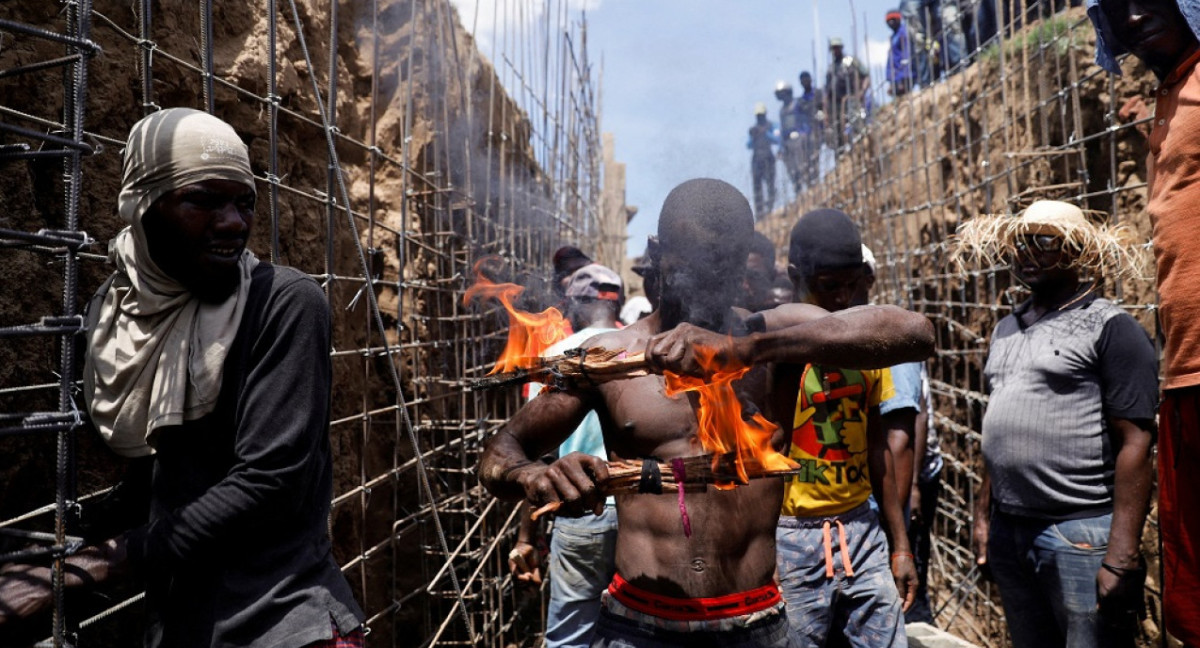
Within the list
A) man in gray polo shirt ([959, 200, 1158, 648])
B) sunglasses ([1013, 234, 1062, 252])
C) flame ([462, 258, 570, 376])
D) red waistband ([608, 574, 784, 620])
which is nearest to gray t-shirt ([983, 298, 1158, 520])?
man in gray polo shirt ([959, 200, 1158, 648])

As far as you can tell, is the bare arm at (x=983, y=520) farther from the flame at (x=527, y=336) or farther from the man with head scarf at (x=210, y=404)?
the man with head scarf at (x=210, y=404)

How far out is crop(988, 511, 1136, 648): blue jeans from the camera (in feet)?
10.2

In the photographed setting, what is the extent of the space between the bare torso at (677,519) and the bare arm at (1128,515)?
1446 mm

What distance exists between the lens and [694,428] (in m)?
2.37

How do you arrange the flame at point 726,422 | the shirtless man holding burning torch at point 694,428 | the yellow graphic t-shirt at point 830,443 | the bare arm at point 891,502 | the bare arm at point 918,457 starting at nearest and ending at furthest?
the flame at point 726,422 → the shirtless man holding burning torch at point 694,428 → the yellow graphic t-shirt at point 830,443 → the bare arm at point 891,502 → the bare arm at point 918,457

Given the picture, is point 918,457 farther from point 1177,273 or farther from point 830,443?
point 1177,273

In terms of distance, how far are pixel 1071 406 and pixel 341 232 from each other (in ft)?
10.9

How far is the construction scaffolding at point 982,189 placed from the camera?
5.01 metres

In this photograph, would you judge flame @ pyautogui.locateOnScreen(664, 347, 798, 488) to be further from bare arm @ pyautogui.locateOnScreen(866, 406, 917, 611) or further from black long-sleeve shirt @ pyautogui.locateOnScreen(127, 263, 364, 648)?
bare arm @ pyautogui.locateOnScreen(866, 406, 917, 611)

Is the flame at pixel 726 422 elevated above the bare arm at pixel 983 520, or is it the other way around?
the flame at pixel 726 422

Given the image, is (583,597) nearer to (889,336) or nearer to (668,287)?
(668,287)

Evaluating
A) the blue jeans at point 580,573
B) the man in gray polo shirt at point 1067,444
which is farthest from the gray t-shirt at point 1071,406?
the blue jeans at point 580,573

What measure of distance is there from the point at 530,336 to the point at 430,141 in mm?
2196

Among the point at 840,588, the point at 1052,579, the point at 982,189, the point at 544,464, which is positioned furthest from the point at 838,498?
the point at 982,189
